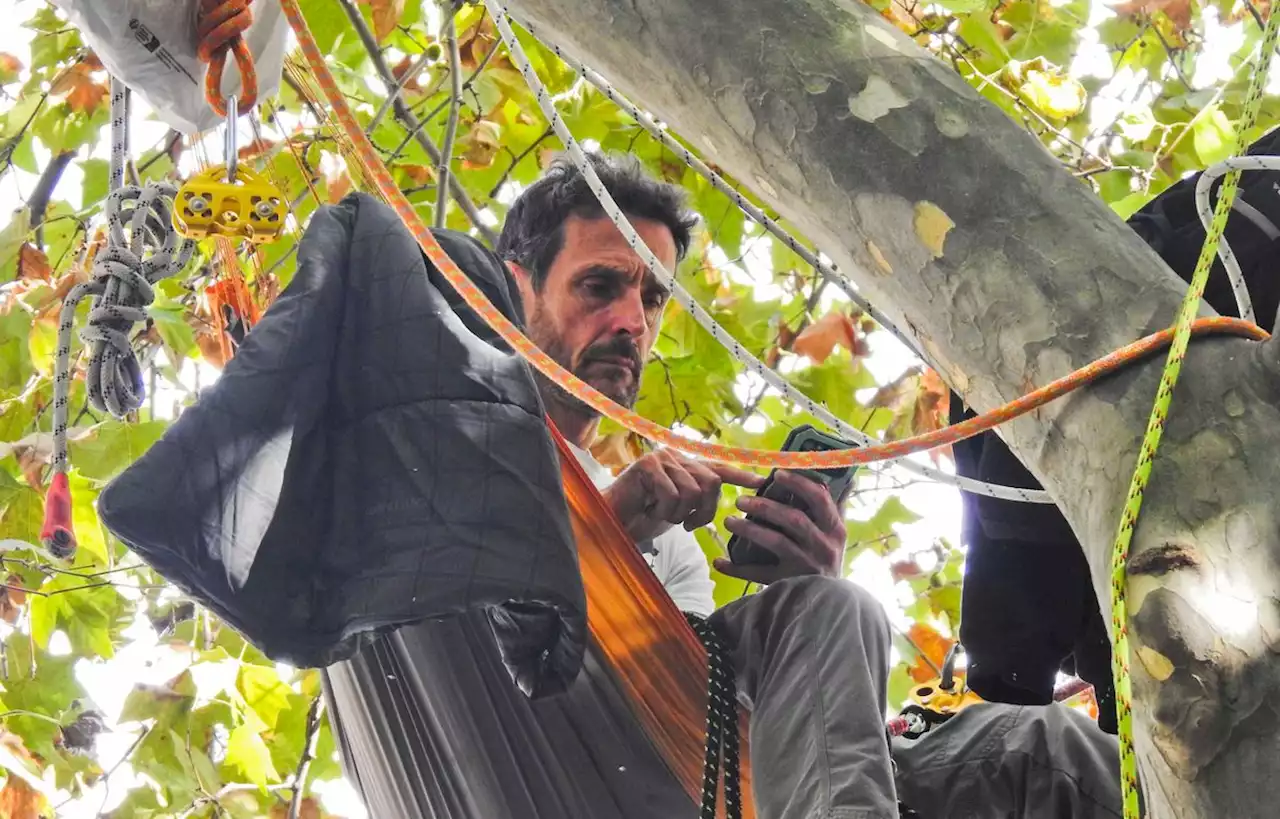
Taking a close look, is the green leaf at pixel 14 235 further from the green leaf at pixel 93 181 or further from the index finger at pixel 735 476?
the index finger at pixel 735 476

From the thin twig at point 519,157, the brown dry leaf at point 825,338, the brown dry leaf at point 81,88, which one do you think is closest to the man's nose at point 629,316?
the brown dry leaf at point 825,338

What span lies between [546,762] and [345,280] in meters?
0.55

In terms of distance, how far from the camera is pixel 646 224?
2525mm

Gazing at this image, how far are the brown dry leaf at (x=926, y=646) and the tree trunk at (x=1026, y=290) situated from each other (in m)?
2.49

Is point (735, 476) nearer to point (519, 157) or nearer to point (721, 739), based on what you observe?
point (721, 739)

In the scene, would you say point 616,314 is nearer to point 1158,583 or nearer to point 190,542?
point 190,542

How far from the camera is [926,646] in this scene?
12.1ft

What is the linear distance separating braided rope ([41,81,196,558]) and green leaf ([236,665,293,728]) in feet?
4.07

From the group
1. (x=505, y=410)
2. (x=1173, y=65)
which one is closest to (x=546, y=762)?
(x=505, y=410)

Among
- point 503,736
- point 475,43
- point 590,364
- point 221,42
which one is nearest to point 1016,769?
point 503,736

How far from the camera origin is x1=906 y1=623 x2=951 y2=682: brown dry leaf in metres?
3.52

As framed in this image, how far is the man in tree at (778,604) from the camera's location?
1390 millimetres

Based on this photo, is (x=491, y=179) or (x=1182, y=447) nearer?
(x=1182, y=447)

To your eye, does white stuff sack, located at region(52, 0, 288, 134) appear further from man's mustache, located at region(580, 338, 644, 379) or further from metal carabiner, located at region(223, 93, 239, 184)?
man's mustache, located at region(580, 338, 644, 379)
